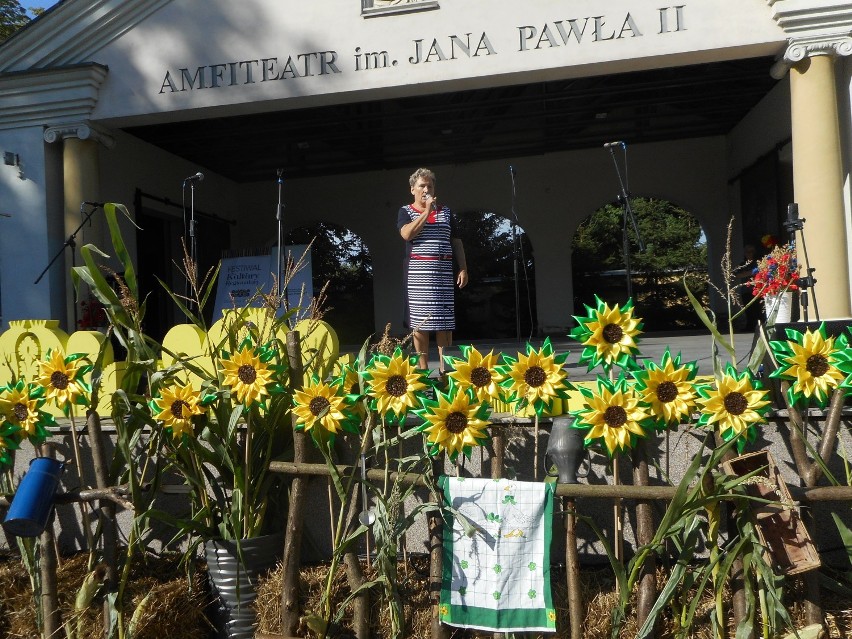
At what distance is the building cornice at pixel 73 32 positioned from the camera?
301 inches

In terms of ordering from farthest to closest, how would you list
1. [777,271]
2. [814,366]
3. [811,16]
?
[811,16]
[777,271]
[814,366]

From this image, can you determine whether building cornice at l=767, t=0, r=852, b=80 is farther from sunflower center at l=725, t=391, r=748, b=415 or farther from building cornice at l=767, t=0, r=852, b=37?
sunflower center at l=725, t=391, r=748, b=415

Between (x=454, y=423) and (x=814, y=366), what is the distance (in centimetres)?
117

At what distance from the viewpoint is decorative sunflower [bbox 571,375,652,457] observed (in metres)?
2.37

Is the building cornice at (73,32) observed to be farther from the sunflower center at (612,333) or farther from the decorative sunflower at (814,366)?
the decorative sunflower at (814,366)

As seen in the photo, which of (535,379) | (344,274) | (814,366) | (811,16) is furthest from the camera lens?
(344,274)

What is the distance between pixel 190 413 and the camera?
266 centimetres

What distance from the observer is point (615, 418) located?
239cm

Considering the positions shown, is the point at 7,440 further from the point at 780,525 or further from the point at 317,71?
the point at 317,71

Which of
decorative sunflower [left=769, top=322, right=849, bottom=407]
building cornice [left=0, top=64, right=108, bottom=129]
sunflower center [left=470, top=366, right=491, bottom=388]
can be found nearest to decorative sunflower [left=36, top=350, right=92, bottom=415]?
sunflower center [left=470, top=366, right=491, bottom=388]

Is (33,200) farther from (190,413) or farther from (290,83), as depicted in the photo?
(190,413)

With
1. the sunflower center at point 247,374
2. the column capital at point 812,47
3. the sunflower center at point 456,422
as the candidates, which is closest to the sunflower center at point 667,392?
the sunflower center at point 456,422

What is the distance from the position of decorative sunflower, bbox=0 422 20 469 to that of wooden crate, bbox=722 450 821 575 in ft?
8.61

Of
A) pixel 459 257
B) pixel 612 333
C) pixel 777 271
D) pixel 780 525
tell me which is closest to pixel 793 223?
pixel 777 271
